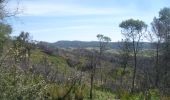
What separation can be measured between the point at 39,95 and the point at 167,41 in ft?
145

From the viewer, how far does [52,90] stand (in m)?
26.4

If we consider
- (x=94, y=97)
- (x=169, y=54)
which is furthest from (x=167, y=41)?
(x=94, y=97)

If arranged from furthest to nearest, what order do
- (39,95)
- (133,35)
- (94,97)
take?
(133,35) < (94,97) < (39,95)

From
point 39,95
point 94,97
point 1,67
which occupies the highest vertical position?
point 1,67

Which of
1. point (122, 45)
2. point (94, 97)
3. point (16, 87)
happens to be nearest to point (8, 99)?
point (16, 87)

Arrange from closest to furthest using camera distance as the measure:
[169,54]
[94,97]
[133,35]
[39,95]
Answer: [39,95] → [94,97] → [169,54] → [133,35]

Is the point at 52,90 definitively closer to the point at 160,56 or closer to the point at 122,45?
the point at 160,56

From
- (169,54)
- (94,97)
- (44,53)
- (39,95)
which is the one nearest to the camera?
(39,95)

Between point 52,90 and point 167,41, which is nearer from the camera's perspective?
point 52,90

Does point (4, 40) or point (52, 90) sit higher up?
point (4, 40)

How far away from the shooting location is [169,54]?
189 feet

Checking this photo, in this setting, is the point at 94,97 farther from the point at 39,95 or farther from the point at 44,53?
the point at 44,53

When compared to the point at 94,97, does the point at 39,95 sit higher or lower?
higher

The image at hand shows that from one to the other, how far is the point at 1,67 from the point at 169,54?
43733mm
